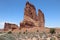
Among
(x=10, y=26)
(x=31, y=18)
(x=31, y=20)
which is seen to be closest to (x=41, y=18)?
(x=31, y=18)

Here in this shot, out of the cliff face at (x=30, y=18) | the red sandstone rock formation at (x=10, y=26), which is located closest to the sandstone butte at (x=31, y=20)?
the cliff face at (x=30, y=18)

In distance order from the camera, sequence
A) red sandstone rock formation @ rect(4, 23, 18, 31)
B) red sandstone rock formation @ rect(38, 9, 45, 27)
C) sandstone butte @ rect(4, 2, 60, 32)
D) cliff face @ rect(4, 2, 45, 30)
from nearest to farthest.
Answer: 1. sandstone butte @ rect(4, 2, 60, 32)
2. cliff face @ rect(4, 2, 45, 30)
3. red sandstone rock formation @ rect(38, 9, 45, 27)
4. red sandstone rock formation @ rect(4, 23, 18, 31)

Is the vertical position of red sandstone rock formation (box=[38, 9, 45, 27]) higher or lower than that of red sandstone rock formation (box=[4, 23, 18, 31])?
higher

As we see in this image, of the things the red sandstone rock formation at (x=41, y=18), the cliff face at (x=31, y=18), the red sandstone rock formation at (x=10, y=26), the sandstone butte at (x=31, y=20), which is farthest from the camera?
the red sandstone rock formation at (x=10, y=26)

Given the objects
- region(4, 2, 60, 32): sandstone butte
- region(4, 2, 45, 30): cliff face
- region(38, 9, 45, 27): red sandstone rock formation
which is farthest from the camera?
region(38, 9, 45, 27): red sandstone rock formation

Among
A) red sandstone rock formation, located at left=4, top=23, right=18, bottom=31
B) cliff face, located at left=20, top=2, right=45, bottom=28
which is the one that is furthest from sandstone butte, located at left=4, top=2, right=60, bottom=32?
red sandstone rock formation, located at left=4, top=23, right=18, bottom=31

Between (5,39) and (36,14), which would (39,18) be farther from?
(5,39)

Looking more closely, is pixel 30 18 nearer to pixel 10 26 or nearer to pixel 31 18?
pixel 31 18

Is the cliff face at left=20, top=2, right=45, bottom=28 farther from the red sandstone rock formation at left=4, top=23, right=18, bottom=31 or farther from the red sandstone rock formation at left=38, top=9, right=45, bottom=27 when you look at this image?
the red sandstone rock formation at left=4, top=23, right=18, bottom=31

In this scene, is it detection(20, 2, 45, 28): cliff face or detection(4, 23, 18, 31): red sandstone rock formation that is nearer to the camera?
detection(20, 2, 45, 28): cliff face

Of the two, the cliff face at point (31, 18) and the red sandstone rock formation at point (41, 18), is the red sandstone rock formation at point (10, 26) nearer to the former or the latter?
the red sandstone rock formation at point (41, 18)

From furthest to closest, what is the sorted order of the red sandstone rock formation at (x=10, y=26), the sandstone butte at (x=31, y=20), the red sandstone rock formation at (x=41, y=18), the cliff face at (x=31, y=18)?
the red sandstone rock formation at (x=10, y=26)
the red sandstone rock formation at (x=41, y=18)
the cliff face at (x=31, y=18)
the sandstone butte at (x=31, y=20)

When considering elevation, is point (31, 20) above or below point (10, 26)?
above

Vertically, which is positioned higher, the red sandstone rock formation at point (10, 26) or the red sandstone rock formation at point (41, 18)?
the red sandstone rock formation at point (41, 18)
